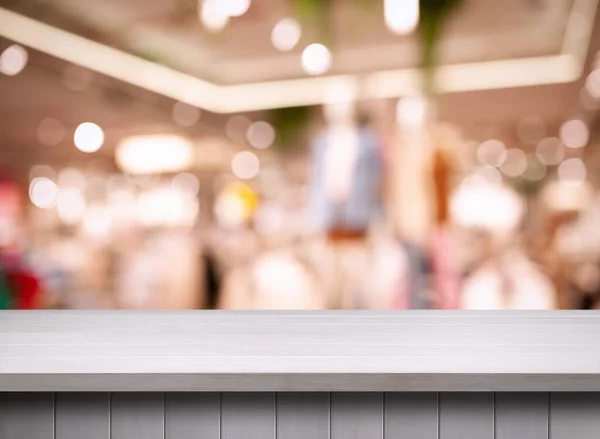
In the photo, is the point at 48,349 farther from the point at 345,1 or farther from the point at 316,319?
the point at 345,1

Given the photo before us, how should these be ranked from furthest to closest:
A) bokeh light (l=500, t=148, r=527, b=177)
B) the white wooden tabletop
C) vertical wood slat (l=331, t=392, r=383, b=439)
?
bokeh light (l=500, t=148, r=527, b=177)
vertical wood slat (l=331, t=392, r=383, b=439)
the white wooden tabletop

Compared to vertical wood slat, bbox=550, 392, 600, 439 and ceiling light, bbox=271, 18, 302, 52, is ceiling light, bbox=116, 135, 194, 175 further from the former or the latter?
vertical wood slat, bbox=550, 392, 600, 439

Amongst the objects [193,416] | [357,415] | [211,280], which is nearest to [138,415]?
[193,416]

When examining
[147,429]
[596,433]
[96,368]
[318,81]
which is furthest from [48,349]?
[596,433]

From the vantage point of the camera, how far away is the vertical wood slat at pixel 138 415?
1.18 meters

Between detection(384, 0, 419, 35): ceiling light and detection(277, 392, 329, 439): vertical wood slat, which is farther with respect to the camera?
detection(384, 0, 419, 35): ceiling light

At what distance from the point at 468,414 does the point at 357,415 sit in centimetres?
19

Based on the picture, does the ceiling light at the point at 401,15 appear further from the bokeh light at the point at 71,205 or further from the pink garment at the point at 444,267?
the bokeh light at the point at 71,205

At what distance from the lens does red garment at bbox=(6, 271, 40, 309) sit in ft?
3.96

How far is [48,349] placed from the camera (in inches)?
43.9

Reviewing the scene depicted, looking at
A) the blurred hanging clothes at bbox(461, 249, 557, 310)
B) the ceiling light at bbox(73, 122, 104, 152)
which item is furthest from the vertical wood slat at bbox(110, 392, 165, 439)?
the blurred hanging clothes at bbox(461, 249, 557, 310)

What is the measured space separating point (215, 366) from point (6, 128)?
0.61 metres

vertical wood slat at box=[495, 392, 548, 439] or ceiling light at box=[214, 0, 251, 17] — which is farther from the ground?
ceiling light at box=[214, 0, 251, 17]

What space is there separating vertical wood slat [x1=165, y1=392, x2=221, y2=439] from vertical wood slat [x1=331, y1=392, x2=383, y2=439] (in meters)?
0.20
